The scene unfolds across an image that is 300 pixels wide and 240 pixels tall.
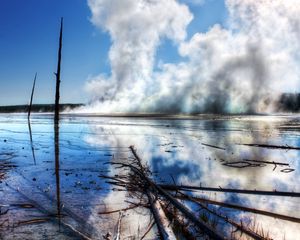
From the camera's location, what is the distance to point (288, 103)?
294 ft

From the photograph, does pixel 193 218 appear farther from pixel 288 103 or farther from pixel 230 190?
pixel 288 103

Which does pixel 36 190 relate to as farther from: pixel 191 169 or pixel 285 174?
pixel 285 174

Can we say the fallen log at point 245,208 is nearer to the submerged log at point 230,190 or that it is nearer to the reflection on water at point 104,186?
the reflection on water at point 104,186

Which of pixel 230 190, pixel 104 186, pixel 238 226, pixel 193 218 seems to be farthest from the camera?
pixel 104 186

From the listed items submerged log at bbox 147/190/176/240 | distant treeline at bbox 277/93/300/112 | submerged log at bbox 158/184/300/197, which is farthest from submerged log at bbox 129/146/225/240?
distant treeline at bbox 277/93/300/112

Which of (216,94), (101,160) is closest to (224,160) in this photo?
(101,160)

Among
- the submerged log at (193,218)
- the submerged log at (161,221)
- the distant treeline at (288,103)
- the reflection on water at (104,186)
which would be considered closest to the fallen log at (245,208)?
the reflection on water at (104,186)

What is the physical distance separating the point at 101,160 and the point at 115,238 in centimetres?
564

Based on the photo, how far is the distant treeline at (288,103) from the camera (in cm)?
8700

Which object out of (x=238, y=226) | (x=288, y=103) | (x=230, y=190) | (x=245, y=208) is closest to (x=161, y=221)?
(x=238, y=226)

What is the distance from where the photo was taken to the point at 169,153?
10758 millimetres

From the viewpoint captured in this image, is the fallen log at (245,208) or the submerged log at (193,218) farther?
the fallen log at (245,208)

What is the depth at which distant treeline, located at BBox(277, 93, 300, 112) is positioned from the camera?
87.0m

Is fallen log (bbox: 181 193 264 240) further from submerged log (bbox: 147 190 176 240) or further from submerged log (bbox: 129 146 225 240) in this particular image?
submerged log (bbox: 147 190 176 240)
